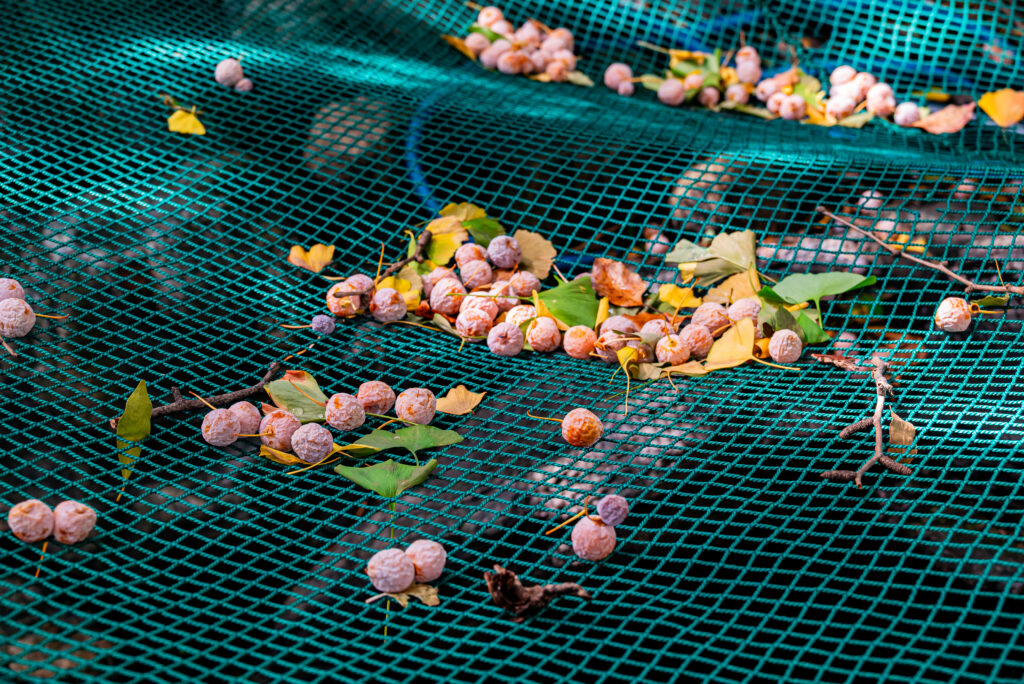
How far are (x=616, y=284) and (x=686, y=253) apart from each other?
140mm

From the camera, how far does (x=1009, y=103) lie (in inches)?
70.2

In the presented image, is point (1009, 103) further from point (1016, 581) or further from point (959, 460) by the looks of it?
point (1016, 581)

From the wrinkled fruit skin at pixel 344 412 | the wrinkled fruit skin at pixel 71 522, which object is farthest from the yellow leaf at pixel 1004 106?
the wrinkled fruit skin at pixel 71 522

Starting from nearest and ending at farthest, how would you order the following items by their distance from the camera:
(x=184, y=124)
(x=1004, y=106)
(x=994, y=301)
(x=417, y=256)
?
(x=994, y=301)
(x=417, y=256)
(x=184, y=124)
(x=1004, y=106)

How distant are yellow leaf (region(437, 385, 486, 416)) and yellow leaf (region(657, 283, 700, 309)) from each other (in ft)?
1.41

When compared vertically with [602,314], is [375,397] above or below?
below

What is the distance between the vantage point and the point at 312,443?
44.4 inches

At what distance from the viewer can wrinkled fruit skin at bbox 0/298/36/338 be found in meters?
1.22

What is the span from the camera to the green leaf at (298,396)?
3.92 feet

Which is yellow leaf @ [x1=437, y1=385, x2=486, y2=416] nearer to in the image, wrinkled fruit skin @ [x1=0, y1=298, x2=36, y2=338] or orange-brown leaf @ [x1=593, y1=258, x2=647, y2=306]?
orange-brown leaf @ [x1=593, y1=258, x2=647, y2=306]

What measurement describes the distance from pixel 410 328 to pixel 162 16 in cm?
108

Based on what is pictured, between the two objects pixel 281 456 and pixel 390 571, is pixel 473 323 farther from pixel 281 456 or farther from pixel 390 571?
pixel 390 571

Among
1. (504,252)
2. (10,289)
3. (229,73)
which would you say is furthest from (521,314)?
(229,73)

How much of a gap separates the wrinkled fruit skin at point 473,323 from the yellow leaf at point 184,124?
740 mm
